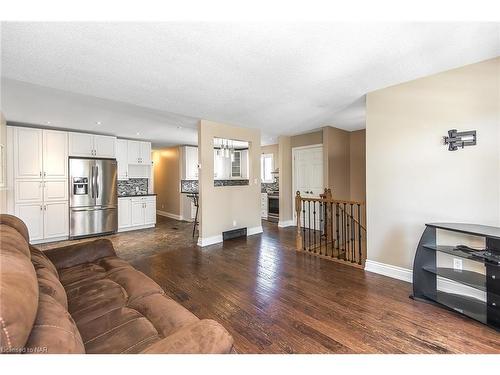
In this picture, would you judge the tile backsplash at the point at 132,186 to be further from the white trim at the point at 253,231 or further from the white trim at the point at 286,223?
the white trim at the point at 286,223

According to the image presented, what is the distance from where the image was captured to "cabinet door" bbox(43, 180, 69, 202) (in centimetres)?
468

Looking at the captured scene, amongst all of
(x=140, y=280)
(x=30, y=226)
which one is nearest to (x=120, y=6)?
(x=140, y=280)

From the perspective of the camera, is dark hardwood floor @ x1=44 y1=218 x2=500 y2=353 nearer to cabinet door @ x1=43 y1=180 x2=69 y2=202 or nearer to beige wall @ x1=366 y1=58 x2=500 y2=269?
beige wall @ x1=366 y1=58 x2=500 y2=269

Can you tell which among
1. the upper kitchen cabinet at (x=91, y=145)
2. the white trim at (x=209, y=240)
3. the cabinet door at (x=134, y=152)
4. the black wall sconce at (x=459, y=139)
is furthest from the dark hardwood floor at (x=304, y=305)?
the cabinet door at (x=134, y=152)

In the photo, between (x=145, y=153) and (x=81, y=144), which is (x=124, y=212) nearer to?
(x=145, y=153)

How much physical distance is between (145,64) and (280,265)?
301 cm

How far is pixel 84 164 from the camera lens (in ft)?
16.5

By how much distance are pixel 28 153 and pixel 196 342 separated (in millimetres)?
5571

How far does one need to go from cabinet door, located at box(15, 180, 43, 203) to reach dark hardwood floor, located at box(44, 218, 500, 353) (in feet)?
7.55

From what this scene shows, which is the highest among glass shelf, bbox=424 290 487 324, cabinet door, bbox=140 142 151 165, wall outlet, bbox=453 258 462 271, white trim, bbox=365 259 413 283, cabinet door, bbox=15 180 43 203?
cabinet door, bbox=140 142 151 165

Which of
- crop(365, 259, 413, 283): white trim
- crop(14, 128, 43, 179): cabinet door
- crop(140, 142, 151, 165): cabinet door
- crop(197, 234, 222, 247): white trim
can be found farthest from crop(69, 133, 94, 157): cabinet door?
crop(365, 259, 413, 283): white trim

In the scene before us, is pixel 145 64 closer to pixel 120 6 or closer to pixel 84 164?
pixel 120 6

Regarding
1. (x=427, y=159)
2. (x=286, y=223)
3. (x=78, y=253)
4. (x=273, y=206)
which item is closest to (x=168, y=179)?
(x=273, y=206)

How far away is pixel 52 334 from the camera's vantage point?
0.86 metres
